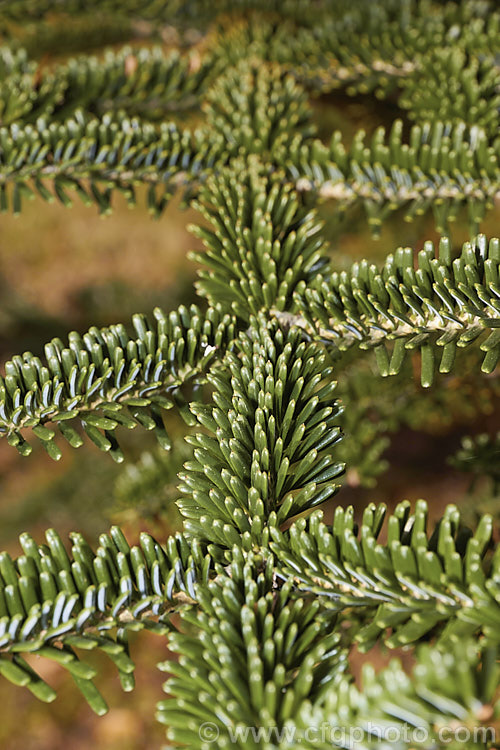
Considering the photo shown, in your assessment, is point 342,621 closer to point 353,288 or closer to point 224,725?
point 224,725

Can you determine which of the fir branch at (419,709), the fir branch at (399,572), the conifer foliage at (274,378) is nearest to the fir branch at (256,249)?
the conifer foliage at (274,378)

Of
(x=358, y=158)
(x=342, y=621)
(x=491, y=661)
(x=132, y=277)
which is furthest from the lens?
(x=132, y=277)

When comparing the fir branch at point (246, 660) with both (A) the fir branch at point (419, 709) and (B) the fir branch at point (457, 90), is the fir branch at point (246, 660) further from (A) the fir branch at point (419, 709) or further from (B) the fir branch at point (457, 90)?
(B) the fir branch at point (457, 90)

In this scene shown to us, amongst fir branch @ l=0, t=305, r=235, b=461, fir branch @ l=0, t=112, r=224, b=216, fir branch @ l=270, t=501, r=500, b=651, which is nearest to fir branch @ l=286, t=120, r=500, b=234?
fir branch @ l=0, t=112, r=224, b=216

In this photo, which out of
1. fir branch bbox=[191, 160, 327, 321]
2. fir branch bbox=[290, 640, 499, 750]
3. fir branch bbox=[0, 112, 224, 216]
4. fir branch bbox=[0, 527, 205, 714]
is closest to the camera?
fir branch bbox=[290, 640, 499, 750]

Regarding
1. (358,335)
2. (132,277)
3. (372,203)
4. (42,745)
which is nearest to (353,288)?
(358,335)

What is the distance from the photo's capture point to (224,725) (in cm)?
31

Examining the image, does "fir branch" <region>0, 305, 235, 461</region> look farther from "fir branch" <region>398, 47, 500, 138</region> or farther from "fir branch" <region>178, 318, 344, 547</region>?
"fir branch" <region>398, 47, 500, 138</region>

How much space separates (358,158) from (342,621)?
495mm

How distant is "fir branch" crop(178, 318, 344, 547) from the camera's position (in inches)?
15.8

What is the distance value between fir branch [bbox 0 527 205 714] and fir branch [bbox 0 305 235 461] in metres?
0.08

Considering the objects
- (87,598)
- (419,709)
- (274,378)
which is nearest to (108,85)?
(274,378)

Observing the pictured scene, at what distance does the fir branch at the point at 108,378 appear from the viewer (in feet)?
1.52

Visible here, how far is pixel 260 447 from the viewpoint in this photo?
0.42 metres
